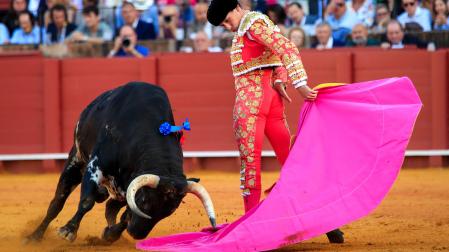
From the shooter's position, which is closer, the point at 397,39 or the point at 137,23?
the point at 397,39

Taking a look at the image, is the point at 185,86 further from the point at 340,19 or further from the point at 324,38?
the point at 340,19

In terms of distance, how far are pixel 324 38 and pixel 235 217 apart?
370cm

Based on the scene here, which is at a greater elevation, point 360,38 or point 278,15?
point 278,15

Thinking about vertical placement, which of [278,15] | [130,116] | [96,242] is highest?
[278,15]

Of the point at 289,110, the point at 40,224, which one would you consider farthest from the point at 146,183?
the point at 289,110

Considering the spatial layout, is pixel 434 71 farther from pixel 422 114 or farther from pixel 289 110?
pixel 289 110

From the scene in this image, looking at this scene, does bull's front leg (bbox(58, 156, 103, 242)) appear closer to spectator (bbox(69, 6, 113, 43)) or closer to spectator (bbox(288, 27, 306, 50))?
spectator (bbox(288, 27, 306, 50))

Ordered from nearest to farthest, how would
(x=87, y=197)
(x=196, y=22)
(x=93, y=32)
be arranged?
(x=87, y=197), (x=196, y=22), (x=93, y=32)

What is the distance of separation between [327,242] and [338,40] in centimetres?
498

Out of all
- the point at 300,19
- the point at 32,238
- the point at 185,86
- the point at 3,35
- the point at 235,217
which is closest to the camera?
the point at 32,238

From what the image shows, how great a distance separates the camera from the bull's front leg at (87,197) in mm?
5070

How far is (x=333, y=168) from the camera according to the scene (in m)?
4.69

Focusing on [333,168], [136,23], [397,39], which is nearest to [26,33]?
[136,23]

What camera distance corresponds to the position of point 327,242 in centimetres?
509
